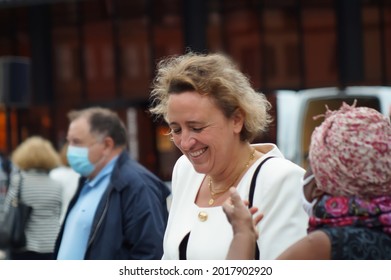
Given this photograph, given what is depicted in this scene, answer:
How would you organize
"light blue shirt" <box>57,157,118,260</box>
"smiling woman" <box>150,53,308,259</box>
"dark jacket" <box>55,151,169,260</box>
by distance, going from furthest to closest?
1. "light blue shirt" <box>57,157,118,260</box>
2. "dark jacket" <box>55,151,169,260</box>
3. "smiling woman" <box>150,53,308,259</box>

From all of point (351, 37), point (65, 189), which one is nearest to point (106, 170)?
point (65, 189)

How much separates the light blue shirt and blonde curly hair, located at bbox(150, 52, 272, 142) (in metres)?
1.25

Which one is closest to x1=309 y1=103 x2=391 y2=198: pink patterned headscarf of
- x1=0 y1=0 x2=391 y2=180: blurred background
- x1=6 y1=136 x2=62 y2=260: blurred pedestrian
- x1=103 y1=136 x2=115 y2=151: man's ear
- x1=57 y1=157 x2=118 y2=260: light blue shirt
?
x1=57 y1=157 x2=118 y2=260: light blue shirt

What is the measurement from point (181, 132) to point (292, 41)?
17.4 metres

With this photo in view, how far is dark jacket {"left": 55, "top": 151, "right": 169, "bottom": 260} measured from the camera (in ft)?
12.5

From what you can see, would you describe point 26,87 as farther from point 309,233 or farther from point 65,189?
point 309,233

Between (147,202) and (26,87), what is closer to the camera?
(147,202)

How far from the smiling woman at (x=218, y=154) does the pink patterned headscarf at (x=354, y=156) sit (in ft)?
1.36

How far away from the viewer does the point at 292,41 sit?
65.3 ft

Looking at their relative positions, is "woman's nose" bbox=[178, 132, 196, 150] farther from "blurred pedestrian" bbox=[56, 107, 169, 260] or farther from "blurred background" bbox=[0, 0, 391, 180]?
"blurred background" bbox=[0, 0, 391, 180]

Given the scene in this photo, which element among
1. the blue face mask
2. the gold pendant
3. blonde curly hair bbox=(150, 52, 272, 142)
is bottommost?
the gold pendant

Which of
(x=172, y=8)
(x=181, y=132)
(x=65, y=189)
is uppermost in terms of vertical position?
(x=172, y=8)

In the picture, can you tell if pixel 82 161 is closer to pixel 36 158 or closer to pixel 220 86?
pixel 220 86

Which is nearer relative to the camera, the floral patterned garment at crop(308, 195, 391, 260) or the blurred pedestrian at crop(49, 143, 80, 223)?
the floral patterned garment at crop(308, 195, 391, 260)
